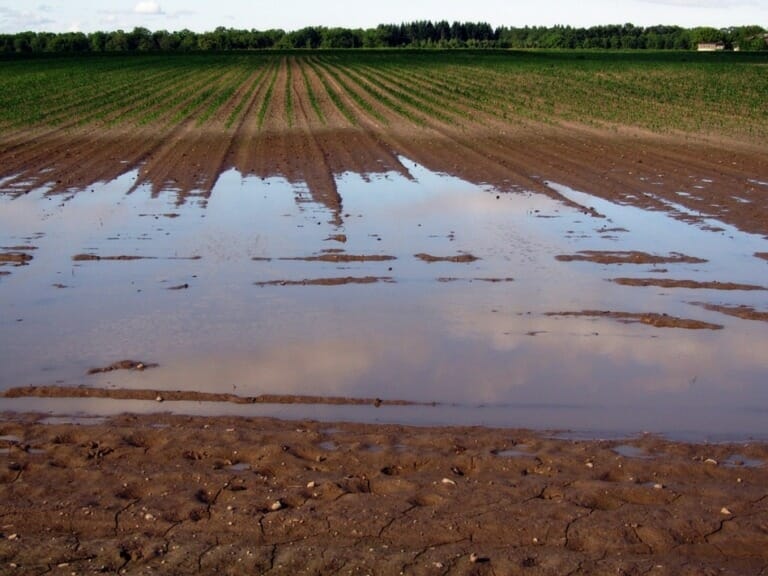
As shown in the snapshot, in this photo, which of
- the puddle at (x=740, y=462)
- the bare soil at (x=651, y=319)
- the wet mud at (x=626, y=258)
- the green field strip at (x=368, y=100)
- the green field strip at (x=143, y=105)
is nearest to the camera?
the puddle at (x=740, y=462)

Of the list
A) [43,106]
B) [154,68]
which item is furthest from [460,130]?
[154,68]

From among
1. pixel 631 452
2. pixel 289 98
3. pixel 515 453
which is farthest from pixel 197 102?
pixel 631 452

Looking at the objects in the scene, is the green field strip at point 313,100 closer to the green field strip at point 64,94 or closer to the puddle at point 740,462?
the green field strip at point 64,94

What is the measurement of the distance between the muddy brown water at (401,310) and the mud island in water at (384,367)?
46 mm

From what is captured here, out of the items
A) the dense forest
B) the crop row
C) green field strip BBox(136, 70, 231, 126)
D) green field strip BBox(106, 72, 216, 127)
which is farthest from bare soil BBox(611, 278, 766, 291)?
the dense forest

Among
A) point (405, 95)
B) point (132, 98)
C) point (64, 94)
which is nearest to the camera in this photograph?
point (132, 98)

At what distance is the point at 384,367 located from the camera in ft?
30.9

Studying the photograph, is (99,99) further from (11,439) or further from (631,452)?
(631,452)

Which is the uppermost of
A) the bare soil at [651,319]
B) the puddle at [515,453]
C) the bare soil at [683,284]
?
the puddle at [515,453]

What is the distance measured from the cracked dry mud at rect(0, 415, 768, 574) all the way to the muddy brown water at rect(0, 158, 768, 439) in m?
0.67

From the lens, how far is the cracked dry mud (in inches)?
225

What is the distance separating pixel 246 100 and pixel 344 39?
125 m

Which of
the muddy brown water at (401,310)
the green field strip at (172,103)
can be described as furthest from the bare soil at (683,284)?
the green field strip at (172,103)

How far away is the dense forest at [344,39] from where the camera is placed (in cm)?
14600
